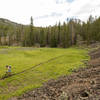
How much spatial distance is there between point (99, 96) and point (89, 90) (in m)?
1.62

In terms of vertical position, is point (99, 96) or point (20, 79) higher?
point (99, 96)

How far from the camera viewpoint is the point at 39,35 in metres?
107

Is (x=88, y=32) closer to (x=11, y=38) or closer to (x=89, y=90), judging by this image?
(x=89, y=90)

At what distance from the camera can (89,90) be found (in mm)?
10102

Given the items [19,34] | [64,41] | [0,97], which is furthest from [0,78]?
[19,34]

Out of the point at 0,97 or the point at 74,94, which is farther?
the point at 0,97

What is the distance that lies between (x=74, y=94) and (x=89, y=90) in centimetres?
140

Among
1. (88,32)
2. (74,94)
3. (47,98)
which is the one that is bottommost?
(47,98)

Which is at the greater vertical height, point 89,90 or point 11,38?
point 11,38

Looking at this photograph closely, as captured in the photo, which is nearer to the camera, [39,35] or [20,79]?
[20,79]

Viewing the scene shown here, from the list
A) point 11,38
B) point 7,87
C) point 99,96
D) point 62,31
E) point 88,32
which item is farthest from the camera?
point 11,38

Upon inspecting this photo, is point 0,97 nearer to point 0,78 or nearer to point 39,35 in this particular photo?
point 0,78

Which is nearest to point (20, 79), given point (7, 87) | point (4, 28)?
point (7, 87)

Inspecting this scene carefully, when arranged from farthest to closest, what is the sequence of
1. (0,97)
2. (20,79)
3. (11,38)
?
1. (11,38)
2. (20,79)
3. (0,97)
